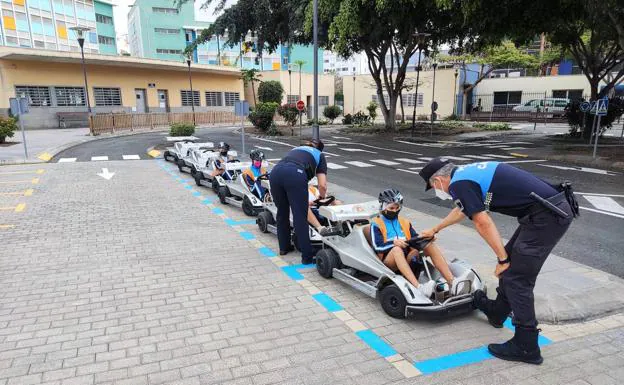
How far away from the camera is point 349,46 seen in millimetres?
27484

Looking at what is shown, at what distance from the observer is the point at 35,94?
1216 inches

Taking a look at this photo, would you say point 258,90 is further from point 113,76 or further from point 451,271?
point 451,271

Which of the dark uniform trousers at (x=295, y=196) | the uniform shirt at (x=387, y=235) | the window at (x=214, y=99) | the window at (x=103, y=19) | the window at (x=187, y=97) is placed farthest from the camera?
the window at (x=103, y=19)

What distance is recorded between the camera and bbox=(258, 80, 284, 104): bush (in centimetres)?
4525

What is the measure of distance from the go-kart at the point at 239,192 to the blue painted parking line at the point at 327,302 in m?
3.08

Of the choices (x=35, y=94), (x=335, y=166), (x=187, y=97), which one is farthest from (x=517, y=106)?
(x=35, y=94)

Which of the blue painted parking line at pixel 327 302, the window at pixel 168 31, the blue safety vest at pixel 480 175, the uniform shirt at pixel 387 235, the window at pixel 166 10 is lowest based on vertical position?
the blue painted parking line at pixel 327 302

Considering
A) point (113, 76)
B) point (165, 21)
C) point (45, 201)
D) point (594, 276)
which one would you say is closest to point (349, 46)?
point (113, 76)

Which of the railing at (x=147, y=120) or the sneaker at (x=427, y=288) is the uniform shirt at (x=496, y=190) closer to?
the sneaker at (x=427, y=288)

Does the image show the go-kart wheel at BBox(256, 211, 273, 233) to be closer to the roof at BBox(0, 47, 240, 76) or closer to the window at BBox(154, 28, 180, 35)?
the roof at BBox(0, 47, 240, 76)

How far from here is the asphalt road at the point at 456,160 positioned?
7.10m

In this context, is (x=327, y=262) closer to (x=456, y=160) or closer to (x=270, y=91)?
(x=456, y=160)

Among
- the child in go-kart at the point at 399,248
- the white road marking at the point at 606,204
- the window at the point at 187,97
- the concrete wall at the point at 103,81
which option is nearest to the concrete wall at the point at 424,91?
→ the concrete wall at the point at 103,81

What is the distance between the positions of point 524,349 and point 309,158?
3.40 metres
